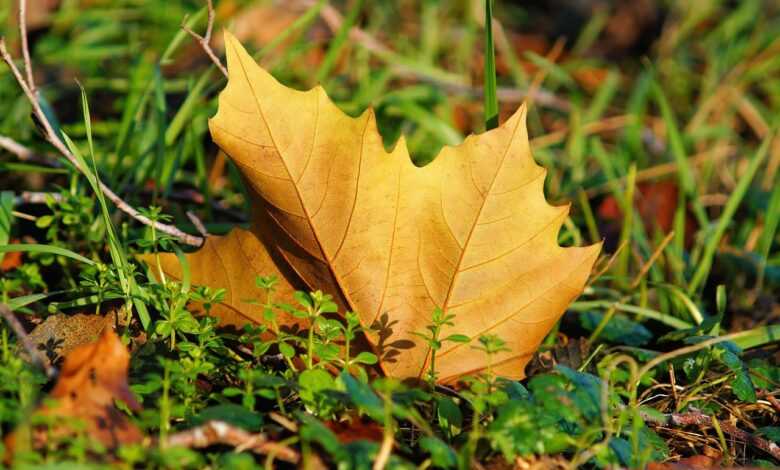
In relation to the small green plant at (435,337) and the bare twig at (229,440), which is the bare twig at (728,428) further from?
the bare twig at (229,440)

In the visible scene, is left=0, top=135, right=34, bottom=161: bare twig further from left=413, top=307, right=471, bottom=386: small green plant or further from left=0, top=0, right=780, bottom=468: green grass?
left=413, top=307, right=471, bottom=386: small green plant

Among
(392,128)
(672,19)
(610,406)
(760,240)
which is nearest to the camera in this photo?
(610,406)

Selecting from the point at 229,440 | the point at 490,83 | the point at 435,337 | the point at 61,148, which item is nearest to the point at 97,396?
the point at 229,440

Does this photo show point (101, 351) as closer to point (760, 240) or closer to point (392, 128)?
point (392, 128)

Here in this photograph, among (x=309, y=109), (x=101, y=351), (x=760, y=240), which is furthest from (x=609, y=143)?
(x=101, y=351)

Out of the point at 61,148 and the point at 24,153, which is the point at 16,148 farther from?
the point at 61,148
